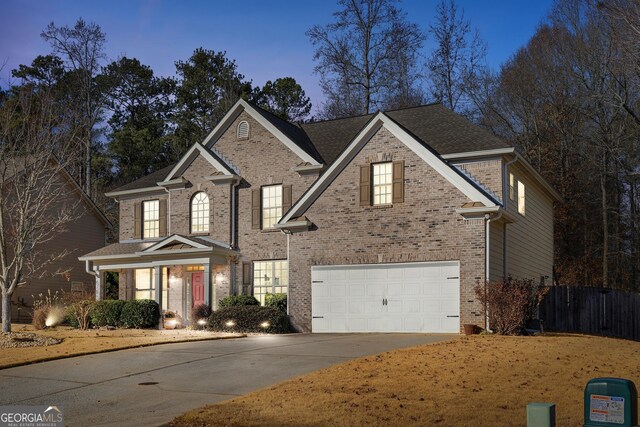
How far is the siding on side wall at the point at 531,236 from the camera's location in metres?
25.4

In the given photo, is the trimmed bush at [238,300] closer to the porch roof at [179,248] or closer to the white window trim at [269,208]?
the porch roof at [179,248]

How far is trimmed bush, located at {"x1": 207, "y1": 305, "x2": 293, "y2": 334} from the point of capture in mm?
23906

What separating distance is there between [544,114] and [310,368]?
29154 mm

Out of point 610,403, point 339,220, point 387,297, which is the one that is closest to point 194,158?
Result: point 339,220

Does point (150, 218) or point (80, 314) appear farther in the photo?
Answer: point (150, 218)

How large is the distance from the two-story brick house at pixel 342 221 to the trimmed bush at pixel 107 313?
5.37 ft

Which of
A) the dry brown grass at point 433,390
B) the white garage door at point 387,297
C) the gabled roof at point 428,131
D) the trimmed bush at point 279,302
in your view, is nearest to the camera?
the dry brown grass at point 433,390

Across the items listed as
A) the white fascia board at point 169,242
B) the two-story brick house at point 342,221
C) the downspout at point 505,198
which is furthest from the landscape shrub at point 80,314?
the downspout at point 505,198

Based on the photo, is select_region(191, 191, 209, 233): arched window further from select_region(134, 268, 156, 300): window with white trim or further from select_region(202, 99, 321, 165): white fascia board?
select_region(134, 268, 156, 300): window with white trim

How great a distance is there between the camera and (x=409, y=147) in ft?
75.4

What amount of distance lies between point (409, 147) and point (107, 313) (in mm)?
13239

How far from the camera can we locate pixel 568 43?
3669 cm

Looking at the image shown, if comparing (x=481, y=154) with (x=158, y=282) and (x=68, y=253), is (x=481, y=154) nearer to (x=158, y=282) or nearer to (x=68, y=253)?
(x=158, y=282)

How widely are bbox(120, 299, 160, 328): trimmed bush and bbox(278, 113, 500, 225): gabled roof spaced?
21.0 ft
